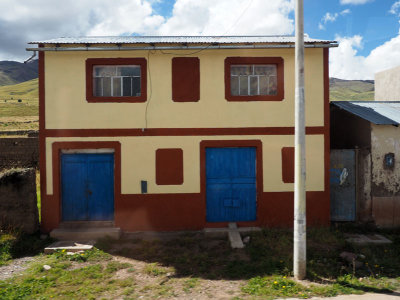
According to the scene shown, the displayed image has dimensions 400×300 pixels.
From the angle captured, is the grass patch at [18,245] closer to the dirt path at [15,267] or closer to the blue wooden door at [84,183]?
the dirt path at [15,267]

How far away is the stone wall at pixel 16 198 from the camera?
26.1 ft

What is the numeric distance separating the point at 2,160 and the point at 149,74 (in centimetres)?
1137

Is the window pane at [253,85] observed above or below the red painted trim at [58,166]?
above

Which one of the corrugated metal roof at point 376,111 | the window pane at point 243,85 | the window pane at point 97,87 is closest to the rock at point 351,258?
the corrugated metal roof at point 376,111

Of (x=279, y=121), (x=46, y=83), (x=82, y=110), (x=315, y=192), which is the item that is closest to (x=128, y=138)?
(x=82, y=110)

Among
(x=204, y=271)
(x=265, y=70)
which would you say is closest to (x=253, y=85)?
(x=265, y=70)

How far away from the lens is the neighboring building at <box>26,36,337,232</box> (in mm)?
8555

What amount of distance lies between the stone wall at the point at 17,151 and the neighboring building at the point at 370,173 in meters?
14.3

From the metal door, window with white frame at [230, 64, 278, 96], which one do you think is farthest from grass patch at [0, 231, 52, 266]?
the metal door

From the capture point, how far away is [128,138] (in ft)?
28.2

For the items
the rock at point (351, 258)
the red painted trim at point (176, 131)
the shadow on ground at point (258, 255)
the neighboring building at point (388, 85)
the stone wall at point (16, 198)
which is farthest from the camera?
the neighboring building at point (388, 85)

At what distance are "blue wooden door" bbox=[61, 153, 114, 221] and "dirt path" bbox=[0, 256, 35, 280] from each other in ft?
6.28

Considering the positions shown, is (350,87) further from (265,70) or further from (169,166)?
(169,166)

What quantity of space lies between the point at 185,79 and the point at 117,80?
1996 mm
